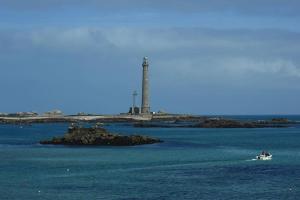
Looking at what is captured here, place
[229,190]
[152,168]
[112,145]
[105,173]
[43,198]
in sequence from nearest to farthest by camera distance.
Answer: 1. [43,198]
2. [229,190]
3. [105,173]
4. [152,168]
5. [112,145]

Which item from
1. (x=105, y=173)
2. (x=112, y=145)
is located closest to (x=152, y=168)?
(x=105, y=173)

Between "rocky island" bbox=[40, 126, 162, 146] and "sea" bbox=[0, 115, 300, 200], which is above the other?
"rocky island" bbox=[40, 126, 162, 146]

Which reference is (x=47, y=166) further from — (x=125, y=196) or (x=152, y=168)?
(x=125, y=196)

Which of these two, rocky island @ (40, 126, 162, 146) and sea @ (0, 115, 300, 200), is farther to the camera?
rocky island @ (40, 126, 162, 146)

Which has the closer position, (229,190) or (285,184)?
(229,190)

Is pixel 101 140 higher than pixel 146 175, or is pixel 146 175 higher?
pixel 101 140

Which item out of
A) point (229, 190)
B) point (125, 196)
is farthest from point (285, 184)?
point (125, 196)

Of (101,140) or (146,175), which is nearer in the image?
(146,175)

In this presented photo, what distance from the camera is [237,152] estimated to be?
76125 millimetres

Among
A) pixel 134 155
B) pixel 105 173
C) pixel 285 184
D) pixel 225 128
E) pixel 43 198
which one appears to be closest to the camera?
pixel 43 198

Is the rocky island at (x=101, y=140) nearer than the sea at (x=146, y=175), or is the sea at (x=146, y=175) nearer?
the sea at (x=146, y=175)

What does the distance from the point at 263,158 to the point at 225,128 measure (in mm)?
99565

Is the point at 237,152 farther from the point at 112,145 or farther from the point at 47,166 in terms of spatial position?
the point at 47,166

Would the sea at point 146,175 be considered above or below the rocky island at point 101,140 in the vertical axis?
below
